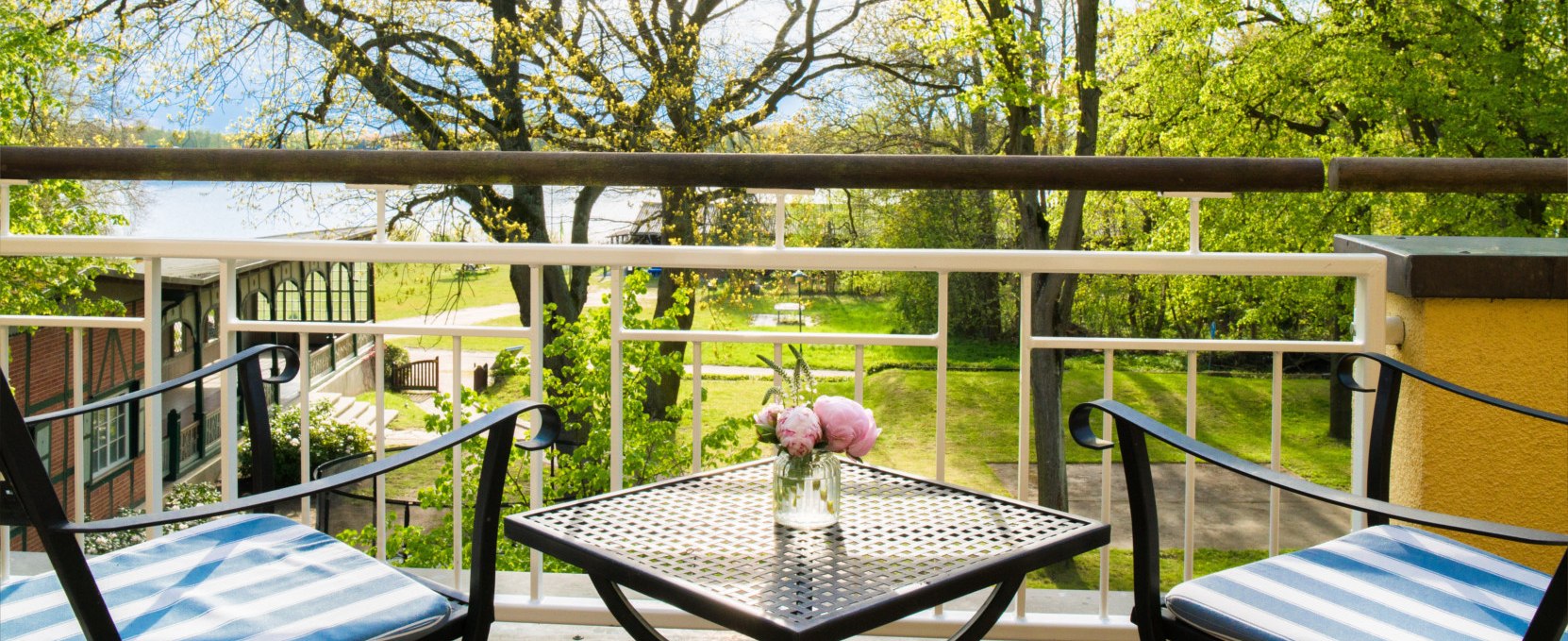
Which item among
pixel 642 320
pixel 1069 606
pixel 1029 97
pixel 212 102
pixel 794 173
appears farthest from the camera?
pixel 212 102

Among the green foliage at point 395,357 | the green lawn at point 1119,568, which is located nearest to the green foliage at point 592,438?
the green lawn at point 1119,568

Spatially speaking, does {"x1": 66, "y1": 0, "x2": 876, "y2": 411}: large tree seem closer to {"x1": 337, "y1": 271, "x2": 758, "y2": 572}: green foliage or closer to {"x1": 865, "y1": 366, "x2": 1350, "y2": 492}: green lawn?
{"x1": 337, "y1": 271, "x2": 758, "y2": 572}: green foliage

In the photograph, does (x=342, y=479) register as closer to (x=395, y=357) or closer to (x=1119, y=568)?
(x=1119, y=568)

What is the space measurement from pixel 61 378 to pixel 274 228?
5891 mm

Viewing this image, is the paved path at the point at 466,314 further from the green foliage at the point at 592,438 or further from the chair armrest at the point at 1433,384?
the chair armrest at the point at 1433,384

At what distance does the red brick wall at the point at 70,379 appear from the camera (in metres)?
13.4

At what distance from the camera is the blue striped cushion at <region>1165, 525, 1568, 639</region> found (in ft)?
3.84

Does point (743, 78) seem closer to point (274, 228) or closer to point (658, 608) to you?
point (274, 228)

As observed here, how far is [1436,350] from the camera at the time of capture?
1.84 metres

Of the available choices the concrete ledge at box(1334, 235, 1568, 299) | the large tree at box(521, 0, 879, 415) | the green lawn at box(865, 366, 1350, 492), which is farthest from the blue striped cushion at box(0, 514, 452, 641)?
the green lawn at box(865, 366, 1350, 492)

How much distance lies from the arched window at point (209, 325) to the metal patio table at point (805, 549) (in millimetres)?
19438

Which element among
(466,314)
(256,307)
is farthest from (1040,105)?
(256,307)

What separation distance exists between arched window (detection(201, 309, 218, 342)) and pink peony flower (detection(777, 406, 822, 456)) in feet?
64.2

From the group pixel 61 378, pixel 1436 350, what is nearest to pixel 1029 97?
pixel 1436 350
